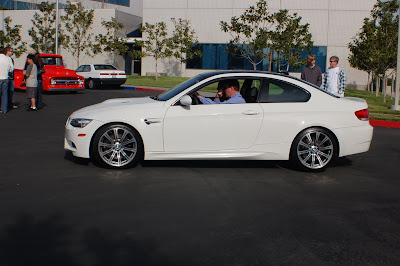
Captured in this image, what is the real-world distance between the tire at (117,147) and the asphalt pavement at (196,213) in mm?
155

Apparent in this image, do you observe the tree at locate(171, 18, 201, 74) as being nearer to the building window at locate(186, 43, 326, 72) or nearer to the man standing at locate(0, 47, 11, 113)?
the building window at locate(186, 43, 326, 72)

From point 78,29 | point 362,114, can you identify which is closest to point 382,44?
point 362,114

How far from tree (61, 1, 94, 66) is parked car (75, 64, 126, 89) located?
17.2 m

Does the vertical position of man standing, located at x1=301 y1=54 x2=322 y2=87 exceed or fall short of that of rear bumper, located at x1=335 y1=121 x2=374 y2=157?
it exceeds it

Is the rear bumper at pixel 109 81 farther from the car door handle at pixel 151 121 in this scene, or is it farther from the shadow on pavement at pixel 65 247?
the shadow on pavement at pixel 65 247

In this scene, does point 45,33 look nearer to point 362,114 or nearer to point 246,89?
point 246,89

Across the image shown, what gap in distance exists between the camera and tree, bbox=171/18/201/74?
146ft

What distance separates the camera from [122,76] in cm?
3219

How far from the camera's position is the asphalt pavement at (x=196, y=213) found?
4461mm

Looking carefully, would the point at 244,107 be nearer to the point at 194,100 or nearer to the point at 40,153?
the point at 194,100

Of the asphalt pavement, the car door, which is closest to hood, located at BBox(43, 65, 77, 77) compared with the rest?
the asphalt pavement

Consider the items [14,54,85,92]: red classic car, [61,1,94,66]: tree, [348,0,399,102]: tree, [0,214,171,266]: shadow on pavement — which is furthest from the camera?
[61,1,94,66]: tree

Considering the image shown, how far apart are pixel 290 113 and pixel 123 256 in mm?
4412

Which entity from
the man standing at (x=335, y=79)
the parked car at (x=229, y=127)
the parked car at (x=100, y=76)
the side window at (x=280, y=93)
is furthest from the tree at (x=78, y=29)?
the side window at (x=280, y=93)
